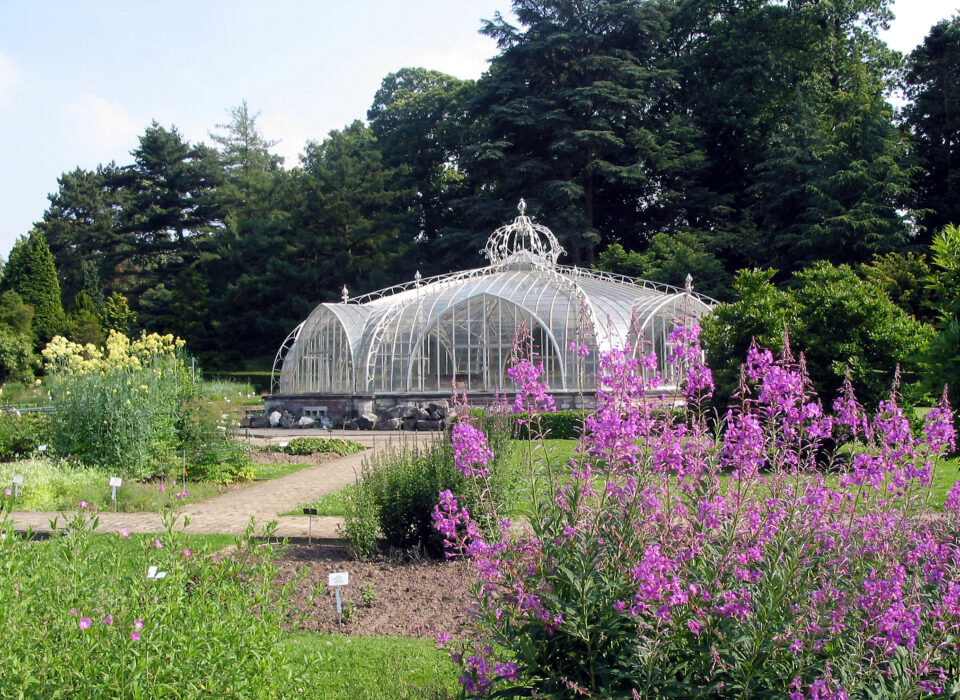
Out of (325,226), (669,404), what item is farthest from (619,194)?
(669,404)

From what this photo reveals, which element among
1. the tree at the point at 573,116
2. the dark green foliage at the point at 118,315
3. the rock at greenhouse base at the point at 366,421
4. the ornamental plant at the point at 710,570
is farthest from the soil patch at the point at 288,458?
the dark green foliage at the point at 118,315

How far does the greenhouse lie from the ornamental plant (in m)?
15.3

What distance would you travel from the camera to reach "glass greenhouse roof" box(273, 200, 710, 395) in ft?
63.5

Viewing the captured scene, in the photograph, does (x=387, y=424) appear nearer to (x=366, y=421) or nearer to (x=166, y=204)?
(x=366, y=421)

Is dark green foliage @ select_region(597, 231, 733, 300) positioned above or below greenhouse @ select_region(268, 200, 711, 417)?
above

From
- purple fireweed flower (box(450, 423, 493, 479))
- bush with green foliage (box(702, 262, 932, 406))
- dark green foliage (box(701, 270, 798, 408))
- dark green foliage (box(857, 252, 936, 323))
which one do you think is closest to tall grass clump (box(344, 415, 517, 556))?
purple fireweed flower (box(450, 423, 493, 479))

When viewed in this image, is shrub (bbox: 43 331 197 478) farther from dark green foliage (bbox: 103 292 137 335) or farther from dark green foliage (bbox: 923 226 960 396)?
dark green foliage (bbox: 103 292 137 335)

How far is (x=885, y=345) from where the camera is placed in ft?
38.0

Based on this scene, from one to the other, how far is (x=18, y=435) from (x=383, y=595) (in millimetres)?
9999

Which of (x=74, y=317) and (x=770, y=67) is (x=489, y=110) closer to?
(x=770, y=67)

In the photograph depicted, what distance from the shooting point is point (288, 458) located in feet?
47.2

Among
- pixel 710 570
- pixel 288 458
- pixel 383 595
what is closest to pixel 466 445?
pixel 710 570

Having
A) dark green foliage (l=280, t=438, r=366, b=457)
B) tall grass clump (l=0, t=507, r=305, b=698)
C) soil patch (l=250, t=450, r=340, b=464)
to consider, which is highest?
tall grass clump (l=0, t=507, r=305, b=698)

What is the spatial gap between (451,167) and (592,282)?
22.5 meters
